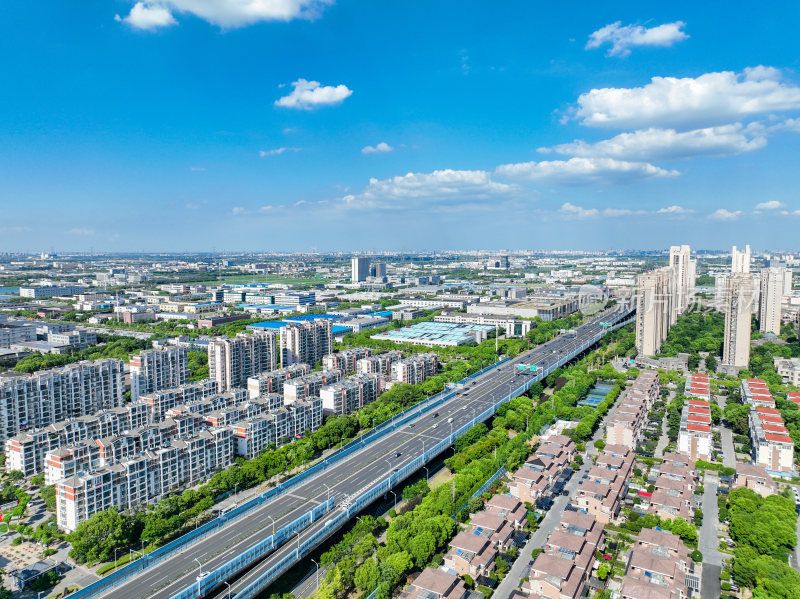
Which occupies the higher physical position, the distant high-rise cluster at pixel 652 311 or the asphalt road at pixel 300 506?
the distant high-rise cluster at pixel 652 311

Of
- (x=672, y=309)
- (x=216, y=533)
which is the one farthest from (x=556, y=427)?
(x=672, y=309)

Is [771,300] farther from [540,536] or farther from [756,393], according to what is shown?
[540,536]

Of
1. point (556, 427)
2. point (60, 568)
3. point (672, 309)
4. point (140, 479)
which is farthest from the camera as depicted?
point (672, 309)

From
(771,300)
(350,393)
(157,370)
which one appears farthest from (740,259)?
(157,370)

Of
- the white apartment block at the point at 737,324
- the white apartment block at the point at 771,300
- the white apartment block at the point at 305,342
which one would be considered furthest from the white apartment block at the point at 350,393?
the white apartment block at the point at 771,300

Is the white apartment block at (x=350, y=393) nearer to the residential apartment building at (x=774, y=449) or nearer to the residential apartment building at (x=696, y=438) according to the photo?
the residential apartment building at (x=696, y=438)

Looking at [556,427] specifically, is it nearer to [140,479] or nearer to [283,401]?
[283,401]
